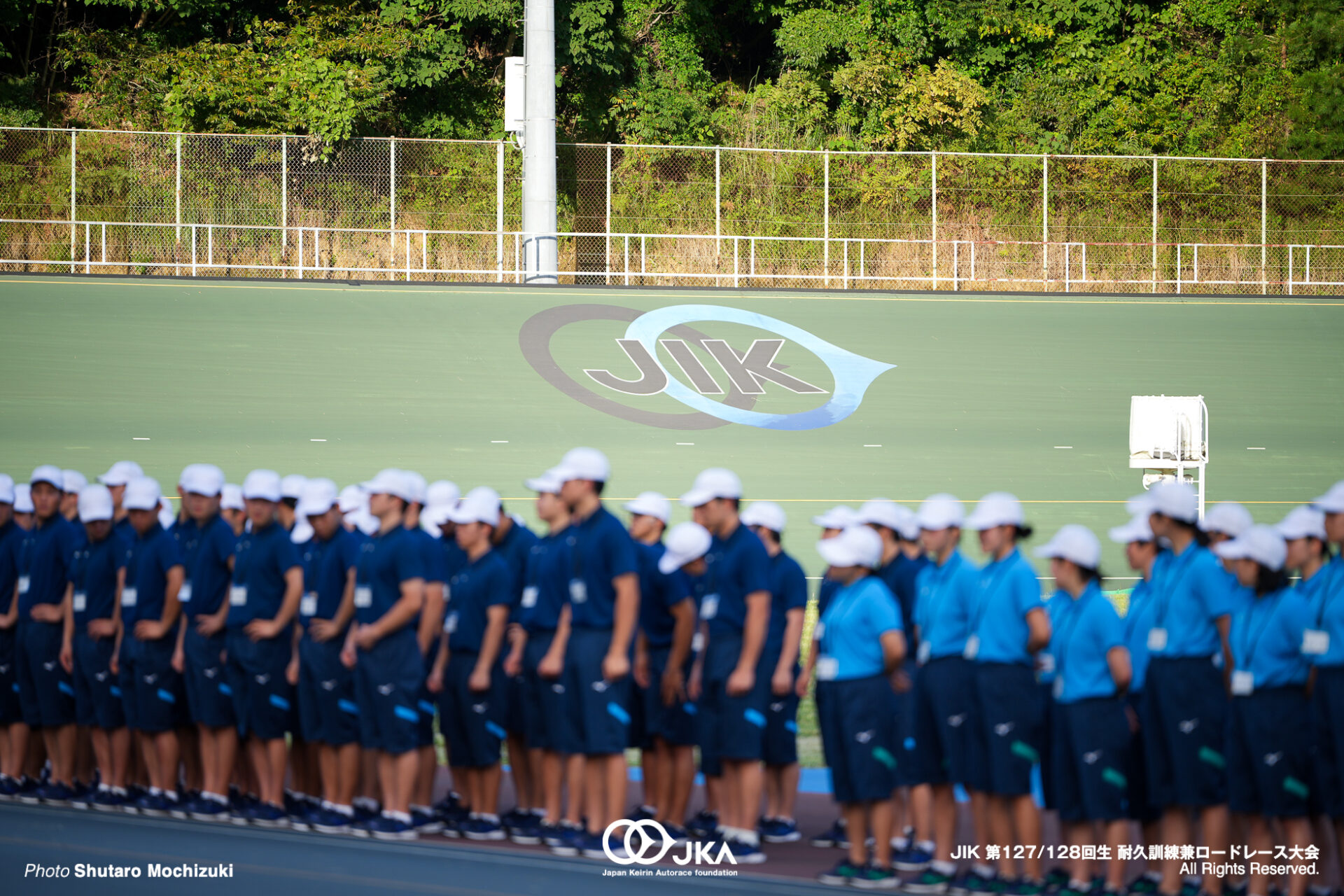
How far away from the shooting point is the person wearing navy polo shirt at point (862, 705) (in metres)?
6.08

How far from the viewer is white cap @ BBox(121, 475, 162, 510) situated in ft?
24.7

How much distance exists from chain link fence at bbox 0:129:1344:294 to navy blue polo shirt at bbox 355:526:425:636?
14.4 metres

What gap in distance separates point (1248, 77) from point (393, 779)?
29101 millimetres

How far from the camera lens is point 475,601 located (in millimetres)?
6906

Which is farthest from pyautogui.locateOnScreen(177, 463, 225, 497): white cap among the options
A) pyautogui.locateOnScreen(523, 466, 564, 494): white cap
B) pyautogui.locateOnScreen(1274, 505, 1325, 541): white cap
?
pyautogui.locateOnScreen(1274, 505, 1325, 541): white cap

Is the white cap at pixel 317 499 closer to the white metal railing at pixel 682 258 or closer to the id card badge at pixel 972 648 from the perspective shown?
the id card badge at pixel 972 648

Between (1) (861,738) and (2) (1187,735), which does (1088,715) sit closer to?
(2) (1187,735)

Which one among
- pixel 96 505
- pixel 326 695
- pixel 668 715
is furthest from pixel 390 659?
pixel 96 505

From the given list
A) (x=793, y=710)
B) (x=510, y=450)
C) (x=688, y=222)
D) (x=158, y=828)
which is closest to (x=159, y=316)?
(x=510, y=450)

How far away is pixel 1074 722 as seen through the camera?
583 centimetres

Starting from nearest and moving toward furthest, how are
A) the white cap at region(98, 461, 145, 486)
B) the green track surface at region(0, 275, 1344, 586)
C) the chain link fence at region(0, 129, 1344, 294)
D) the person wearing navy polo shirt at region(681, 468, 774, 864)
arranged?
the person wearing navy polo shirt at region(681, 468, 774, 864) → the white cap at region(98, 461, 145, 486) → the green track surface at region(0, 275, 1344, 586) → the chain link fence at region(0, 129, 1344, 294)

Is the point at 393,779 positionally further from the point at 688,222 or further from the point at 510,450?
the point at 688,222

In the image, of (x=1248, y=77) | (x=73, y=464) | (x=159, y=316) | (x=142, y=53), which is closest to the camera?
(x=73, y=464)

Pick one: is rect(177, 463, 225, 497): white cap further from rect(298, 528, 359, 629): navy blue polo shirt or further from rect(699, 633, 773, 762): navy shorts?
rect(699, 633, 773, 762): navy shorts
